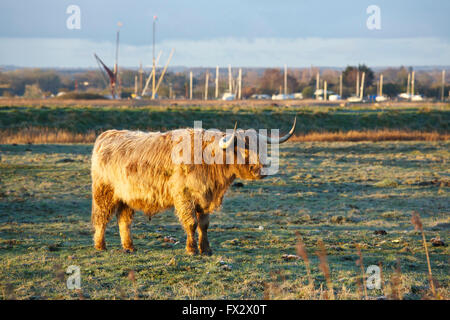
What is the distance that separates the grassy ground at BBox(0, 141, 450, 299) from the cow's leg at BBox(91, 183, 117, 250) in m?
0.27

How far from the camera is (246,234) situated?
1155 centimetres

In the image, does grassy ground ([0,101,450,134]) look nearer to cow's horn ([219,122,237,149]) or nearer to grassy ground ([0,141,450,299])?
grassy ground ([0,141,450,299])

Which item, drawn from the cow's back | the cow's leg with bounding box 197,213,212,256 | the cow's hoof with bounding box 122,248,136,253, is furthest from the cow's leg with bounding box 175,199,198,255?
the cow's hoof with bounding box 122,248,136,253

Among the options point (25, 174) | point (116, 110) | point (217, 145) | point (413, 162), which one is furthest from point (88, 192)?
point (116, 110)

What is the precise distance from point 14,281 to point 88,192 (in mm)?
8643

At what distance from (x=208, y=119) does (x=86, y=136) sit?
12.9 metres

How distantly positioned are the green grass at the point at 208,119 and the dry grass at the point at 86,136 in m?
3.18

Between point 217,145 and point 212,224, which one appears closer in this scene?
point 217,145

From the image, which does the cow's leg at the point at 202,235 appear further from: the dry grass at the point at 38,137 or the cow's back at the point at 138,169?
the dry grass at the point at 38,137

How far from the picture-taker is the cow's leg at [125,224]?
384 inches

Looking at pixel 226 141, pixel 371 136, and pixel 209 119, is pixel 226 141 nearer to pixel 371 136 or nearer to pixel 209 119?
pixel 371 136

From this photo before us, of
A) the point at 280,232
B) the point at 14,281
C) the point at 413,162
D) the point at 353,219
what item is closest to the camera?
the point at 14,281
